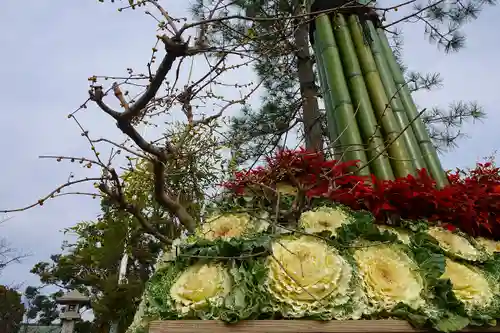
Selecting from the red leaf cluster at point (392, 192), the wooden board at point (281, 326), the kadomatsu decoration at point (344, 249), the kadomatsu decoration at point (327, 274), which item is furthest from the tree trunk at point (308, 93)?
the wooden board at point (281, 326)

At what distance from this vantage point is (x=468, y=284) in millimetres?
862

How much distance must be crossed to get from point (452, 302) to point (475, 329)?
60mm

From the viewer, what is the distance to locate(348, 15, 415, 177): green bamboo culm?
1297 mm

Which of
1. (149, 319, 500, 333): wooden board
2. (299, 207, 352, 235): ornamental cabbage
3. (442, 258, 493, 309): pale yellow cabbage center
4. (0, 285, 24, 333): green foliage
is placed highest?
(0, 285, 24, 333): green foliage

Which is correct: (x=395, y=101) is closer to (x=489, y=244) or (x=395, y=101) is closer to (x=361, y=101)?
(x=361, y=101)

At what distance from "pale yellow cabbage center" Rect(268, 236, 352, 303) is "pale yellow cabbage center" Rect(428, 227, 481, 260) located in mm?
293

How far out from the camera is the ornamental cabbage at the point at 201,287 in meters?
0.76

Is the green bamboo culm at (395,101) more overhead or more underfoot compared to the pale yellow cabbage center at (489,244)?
more overhead

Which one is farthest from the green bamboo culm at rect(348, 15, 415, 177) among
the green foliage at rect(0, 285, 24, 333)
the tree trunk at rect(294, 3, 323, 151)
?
the green foliage at rect(0, 285, 24, 333)

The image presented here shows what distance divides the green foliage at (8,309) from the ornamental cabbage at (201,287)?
29.6 ft

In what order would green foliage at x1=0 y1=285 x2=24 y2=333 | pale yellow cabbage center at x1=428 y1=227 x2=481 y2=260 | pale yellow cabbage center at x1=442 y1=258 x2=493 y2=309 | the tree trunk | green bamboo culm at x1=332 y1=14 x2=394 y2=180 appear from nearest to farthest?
pale yellow cabbage center at x1=442 y1=258 x2=493 y2=309 → pale yellow cabbage center at x1=428 y1=227 x2=481 y2=260 → green bamboo culm at x1=332 y1=14 x2=394 y2=180 → the tree trunk → green foliage at x1=0 y1=285 x2=24 y2=333

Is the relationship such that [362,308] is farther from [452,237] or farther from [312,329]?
[452,237]

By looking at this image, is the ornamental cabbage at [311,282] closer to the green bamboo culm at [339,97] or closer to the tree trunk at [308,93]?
the green bamboo culm at [339,97]

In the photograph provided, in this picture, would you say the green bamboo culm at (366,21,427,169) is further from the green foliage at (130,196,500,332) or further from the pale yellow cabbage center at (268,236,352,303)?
the pale yellow cabbage center at (268,236,352,303)
